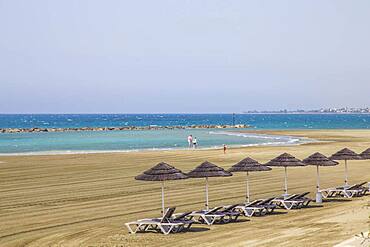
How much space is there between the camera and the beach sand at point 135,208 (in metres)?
15.3

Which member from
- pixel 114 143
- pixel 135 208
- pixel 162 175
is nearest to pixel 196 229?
pixel 162 175

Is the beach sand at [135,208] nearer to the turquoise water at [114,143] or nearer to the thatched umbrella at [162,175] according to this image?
the thatched umbrella at [162,175]

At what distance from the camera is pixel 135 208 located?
806 inches

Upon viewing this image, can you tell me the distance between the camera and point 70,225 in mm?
17484

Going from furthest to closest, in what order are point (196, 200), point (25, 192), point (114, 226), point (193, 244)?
point (25, 192) → point (196, 200) → point (114, 226) → point (193, 244)

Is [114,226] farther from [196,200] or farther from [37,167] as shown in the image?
[37,167]

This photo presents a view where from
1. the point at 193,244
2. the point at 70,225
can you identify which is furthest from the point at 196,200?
the point at 193,244

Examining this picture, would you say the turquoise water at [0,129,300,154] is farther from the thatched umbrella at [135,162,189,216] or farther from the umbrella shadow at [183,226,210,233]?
the umbrella shadow at [183,226,210,233]

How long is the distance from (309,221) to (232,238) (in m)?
3.17

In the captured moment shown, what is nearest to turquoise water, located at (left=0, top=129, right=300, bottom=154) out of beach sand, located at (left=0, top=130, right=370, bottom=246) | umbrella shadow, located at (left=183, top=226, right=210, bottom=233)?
beach sand, located at (left=0, top=130, right=370, bottom=246)

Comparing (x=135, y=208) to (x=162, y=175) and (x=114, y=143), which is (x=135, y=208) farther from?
(x=114, y=143)

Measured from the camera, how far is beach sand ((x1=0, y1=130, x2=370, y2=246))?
1526 centimetres

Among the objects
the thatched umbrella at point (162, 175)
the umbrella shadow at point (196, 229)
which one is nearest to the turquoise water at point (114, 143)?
the thatched umbrella at point (162, 175)

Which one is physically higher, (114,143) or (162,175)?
(162,175)
